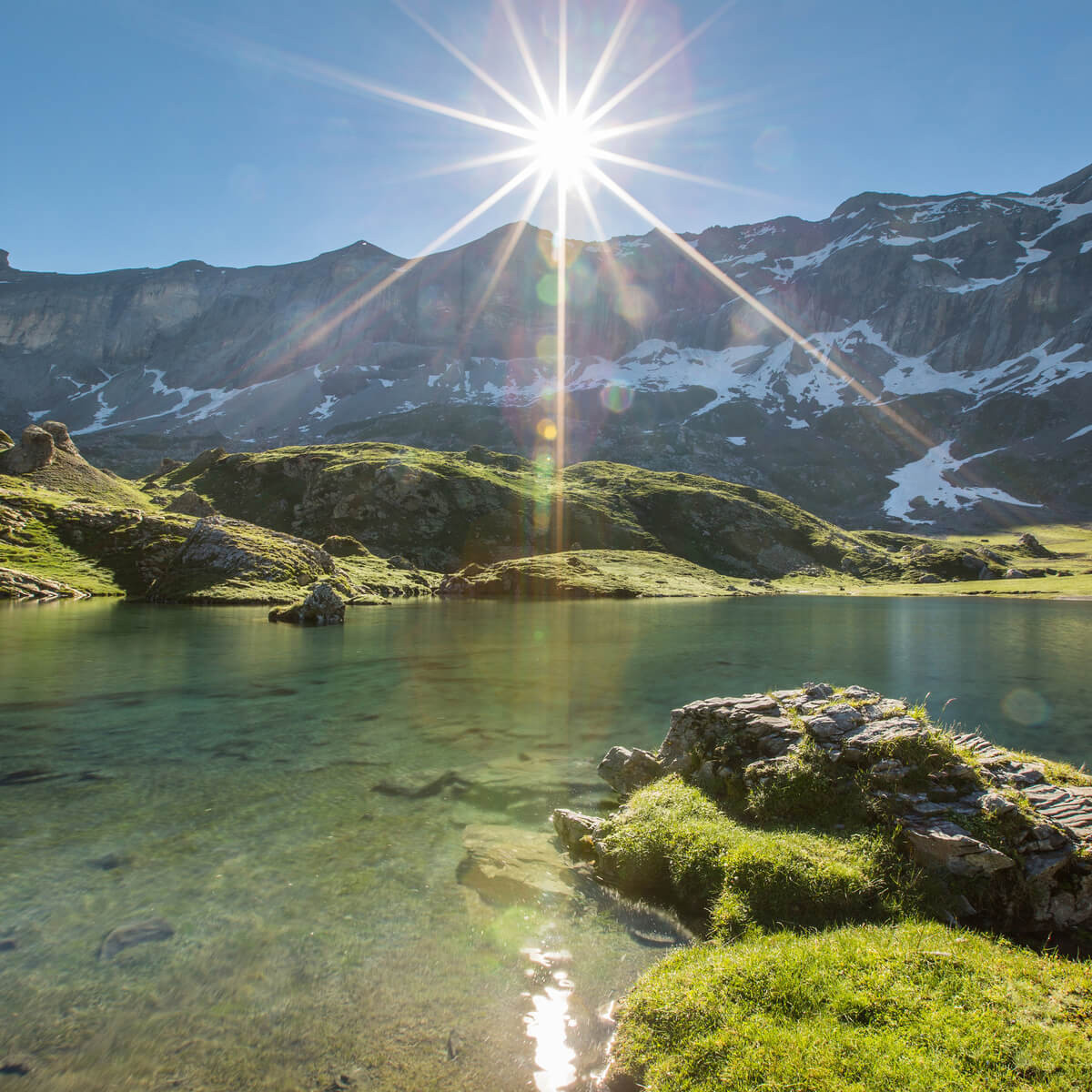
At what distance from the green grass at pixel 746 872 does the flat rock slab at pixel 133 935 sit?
844 cm

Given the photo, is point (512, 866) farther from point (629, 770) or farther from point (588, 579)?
point (588, 579)

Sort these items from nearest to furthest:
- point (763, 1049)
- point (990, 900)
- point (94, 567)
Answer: point (763, 1049), point (990, 900), point (94, 567)

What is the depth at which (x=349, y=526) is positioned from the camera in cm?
16062

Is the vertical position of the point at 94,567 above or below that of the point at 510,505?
below

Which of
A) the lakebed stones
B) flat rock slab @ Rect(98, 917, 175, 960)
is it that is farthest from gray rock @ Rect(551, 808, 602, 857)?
flat rock slab @ Rect(98, 917, 175, 960)

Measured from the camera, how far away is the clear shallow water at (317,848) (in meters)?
8.20

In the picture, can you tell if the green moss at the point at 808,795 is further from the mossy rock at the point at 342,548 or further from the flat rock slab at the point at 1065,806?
the mossy rock at the point at 342,548

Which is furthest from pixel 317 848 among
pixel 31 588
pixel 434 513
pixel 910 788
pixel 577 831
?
pixel 434 513

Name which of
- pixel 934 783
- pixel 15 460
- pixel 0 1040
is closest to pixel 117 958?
pixel 0 1040

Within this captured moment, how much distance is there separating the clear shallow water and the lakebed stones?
11.0 ft

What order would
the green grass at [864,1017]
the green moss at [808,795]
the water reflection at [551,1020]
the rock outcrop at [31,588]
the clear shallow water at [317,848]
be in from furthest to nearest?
1. the rock outcrop at [31,588]
2. the green moss at [808,795]
3. the clear shallow water at [317,848]
4. the water reflection at [551,1020]
5. the green grass at [864,1017]

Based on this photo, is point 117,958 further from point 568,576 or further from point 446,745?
point 568,576

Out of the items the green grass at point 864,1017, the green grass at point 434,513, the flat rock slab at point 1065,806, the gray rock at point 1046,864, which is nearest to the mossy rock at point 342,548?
the green grass at point 434,513

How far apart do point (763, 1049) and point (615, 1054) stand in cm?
204
